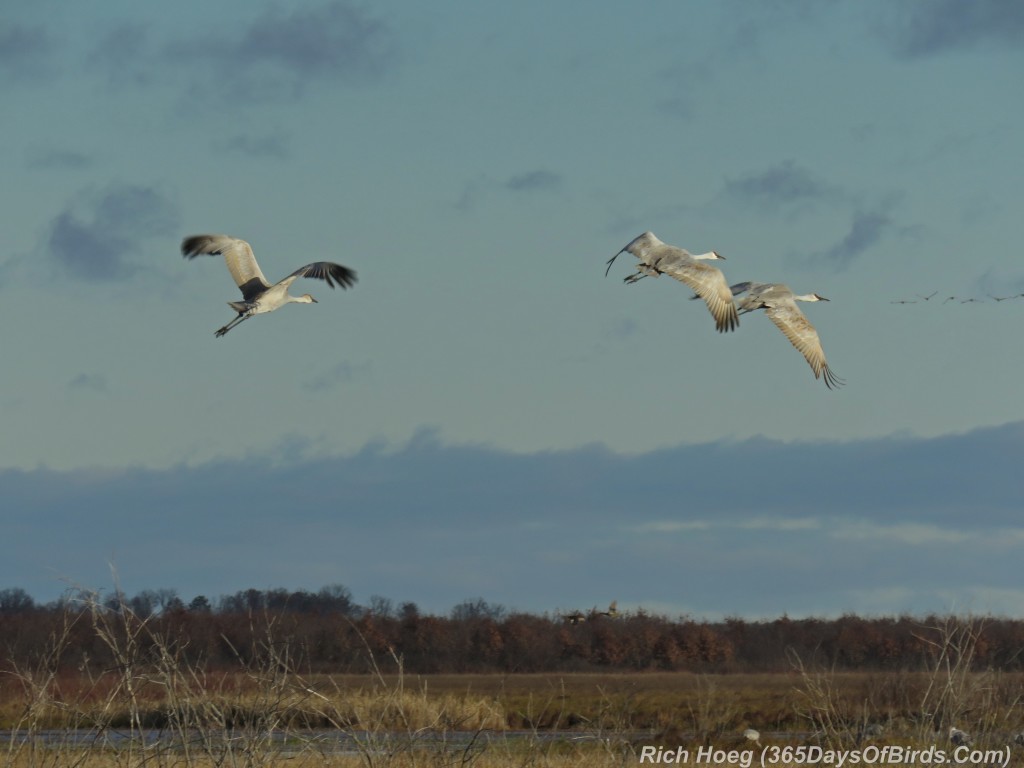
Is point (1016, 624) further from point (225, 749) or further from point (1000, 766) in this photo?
point (225, 749)

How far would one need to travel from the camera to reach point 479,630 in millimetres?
60312

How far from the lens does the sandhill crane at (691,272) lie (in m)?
20.8

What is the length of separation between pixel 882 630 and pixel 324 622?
72.2 feet

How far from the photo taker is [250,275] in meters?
22.7

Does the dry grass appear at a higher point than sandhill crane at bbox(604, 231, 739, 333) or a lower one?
lower

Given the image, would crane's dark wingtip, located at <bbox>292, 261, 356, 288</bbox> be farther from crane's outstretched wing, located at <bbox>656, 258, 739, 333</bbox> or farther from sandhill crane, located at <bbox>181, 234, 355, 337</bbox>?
crane's outstretched wing, located at <bbox>656, 258, 739, 333</bbox>

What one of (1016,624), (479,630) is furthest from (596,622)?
(1016,624)

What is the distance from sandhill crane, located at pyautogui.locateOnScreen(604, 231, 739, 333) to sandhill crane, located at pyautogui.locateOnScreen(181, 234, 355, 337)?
4.37 metres

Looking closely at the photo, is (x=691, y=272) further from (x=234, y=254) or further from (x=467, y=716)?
(x=467, y=716)

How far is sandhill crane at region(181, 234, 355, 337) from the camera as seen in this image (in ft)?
70.4

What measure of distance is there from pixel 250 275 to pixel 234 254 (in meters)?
0.44

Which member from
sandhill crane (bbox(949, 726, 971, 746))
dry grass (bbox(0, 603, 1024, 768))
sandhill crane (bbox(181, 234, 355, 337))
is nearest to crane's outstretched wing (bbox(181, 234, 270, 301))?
sandhill crane (bbox(181, 234, 355, 337))

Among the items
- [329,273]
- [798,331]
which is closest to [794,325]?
[798,331]

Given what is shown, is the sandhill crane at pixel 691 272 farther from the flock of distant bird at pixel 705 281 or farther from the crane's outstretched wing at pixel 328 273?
the crane's outstretched wing at pixel 328 273
